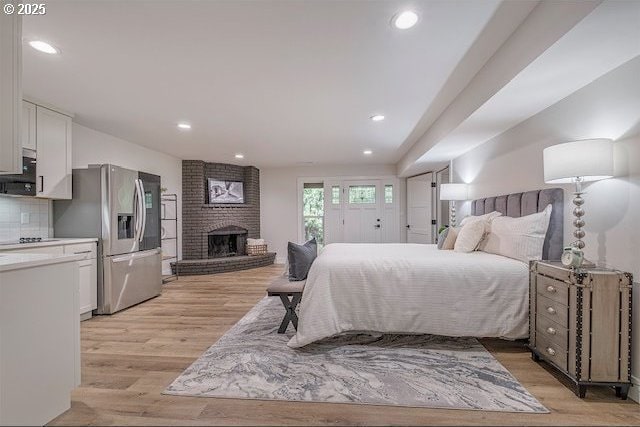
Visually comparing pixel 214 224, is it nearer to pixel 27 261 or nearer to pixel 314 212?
pixel 314 212

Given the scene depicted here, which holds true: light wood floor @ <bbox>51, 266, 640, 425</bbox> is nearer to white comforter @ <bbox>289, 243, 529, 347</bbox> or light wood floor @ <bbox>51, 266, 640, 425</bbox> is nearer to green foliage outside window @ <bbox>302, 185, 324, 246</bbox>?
white comforter @ <bbox>289, 243, 529, 347</bbox>

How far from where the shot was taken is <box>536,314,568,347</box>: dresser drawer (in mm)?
1810

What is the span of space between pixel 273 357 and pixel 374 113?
2.69 meters

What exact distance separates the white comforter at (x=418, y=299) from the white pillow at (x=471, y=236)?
0.50 metres

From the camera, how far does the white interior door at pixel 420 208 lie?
5.74m

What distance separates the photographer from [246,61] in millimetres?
2189

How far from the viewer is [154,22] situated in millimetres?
1756

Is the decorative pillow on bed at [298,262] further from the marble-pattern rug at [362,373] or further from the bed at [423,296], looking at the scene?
the marble-pattern rug at [362,373]

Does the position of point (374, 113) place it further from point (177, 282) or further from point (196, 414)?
point (177, 282)

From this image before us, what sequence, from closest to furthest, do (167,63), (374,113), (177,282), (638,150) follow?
(638,150) → (167,63) → (374,113) → (177,282)

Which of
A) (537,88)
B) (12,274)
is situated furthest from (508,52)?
(12,274)

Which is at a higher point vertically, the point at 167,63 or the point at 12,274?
the point at 167,63

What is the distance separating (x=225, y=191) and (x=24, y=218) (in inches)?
138

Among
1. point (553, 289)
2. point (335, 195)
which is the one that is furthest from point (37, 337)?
point (335, 195)
